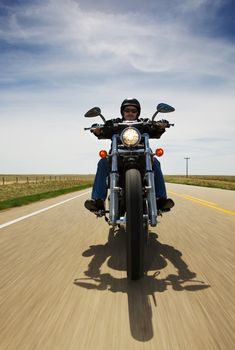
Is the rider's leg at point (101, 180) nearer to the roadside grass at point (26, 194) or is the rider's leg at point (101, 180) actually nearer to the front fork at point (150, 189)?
the front fork at point (150, 189)

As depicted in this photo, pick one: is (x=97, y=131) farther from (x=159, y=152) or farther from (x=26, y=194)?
(x=26, y=194)

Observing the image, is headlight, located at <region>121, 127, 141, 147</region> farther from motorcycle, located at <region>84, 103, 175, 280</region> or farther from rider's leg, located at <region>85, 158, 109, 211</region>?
rider's leg, located at <region>85, 158, 109, 211</region>

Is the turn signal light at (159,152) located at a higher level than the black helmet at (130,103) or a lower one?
lower

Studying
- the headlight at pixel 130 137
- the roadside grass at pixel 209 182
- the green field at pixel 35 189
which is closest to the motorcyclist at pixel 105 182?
the headlight at pixel 130 137

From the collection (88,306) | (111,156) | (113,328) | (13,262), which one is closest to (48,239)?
(13,262)

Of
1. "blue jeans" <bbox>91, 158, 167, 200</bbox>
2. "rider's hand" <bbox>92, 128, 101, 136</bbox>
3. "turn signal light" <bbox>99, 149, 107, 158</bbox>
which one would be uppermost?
"rider's hand" <bbox>92, 128, 101, 136</bbox>

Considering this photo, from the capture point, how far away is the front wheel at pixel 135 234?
3.82 metres

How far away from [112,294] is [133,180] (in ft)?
3.92

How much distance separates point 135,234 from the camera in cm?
382

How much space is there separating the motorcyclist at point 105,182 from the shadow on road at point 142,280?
25.8 inches

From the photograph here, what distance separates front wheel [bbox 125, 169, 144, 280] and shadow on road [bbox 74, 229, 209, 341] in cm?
17

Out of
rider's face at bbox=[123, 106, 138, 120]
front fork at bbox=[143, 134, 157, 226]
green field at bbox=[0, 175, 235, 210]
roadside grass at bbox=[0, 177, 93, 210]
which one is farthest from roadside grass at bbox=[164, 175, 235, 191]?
front fork at bbox=[143, 134, 157, 226]

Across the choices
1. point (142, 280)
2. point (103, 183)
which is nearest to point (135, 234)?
point (142, 280)

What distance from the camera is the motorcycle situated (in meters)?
3.87
